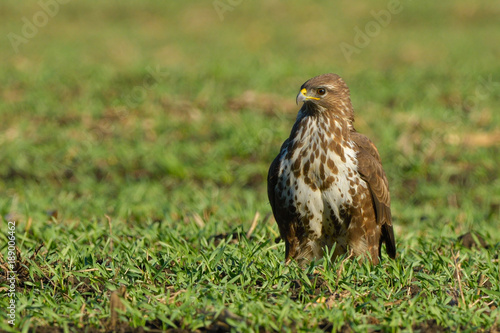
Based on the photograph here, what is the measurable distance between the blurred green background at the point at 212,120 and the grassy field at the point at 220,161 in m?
0.04

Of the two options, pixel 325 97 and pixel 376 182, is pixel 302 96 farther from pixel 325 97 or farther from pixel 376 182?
pixel 376 182

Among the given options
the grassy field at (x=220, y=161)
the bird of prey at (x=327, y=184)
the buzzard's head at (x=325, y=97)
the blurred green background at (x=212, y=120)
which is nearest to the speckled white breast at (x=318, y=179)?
the bird of prey at (x=327, y=184)

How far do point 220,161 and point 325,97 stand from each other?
4.52 metres

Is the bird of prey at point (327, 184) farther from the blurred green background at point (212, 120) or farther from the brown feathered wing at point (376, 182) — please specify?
the blurred green background at point (212, 120)

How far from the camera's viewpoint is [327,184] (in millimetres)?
4395

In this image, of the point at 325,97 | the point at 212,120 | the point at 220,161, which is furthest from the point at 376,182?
the point at 212,120

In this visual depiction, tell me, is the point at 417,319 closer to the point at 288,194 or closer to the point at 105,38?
the point at 288,194

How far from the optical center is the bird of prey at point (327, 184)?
4422mm

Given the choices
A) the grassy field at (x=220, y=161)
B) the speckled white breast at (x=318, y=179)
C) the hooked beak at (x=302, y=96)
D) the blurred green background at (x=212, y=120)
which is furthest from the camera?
the blurred green background at (x=212, y=120)

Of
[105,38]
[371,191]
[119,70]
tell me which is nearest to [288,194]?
[371,191]

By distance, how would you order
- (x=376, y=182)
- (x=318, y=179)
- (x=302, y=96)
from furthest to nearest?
(x=302, y=96) → (x=376, y=182) → (x=318, y=179)

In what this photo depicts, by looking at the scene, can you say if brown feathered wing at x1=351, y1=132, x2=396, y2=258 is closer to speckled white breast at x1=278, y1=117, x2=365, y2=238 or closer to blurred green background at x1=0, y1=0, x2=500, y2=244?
speckled white breast at x1=278, y1=117, x2=365, y2=238

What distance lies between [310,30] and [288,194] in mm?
15941

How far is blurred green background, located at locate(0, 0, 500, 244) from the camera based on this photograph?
7719 millimetres
